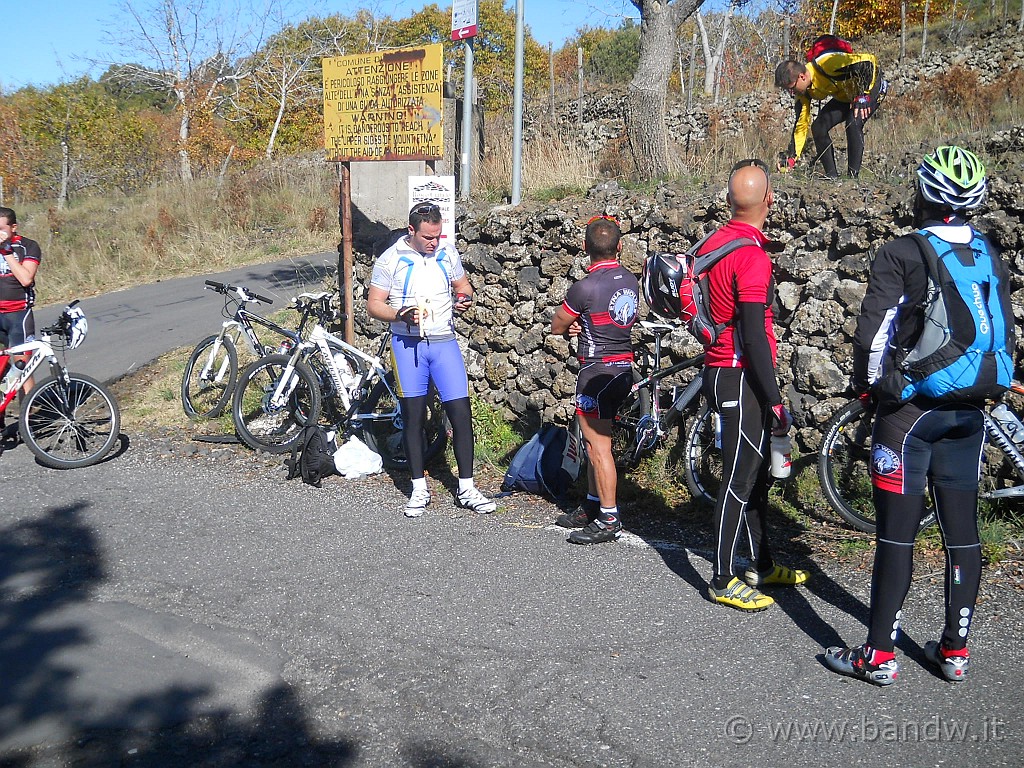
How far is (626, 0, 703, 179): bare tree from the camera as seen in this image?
9.10 meters

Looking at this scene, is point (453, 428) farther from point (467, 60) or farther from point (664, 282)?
point (467, 60)

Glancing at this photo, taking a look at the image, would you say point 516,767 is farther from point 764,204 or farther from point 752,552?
point 764,204

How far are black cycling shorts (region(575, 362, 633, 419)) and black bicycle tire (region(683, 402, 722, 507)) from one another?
905mm

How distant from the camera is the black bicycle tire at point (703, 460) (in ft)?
19.2

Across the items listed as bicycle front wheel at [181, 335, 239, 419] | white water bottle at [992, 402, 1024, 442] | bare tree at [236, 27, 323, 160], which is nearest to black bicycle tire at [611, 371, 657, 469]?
white water bottle at [992, 402, 1024, 442]

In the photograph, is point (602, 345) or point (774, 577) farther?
point (602, 345)

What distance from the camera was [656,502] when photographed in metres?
6.00

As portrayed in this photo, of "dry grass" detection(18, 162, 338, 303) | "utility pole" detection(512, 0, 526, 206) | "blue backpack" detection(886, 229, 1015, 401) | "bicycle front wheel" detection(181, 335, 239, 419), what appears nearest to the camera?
"blue backpack" detection(886, 229, 1015, 401)

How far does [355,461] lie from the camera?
22.1 feet

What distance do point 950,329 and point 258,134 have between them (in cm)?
3300

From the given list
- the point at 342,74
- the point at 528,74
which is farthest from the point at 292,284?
the point at 528,74

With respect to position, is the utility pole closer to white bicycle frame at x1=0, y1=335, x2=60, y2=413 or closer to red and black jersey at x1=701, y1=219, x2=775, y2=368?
white bicycle frame at x1=0, y1=335, x2=60, y2=413

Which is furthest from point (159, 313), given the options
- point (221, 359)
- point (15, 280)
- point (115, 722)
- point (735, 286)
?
point (735, 286)

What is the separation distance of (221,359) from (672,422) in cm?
463
